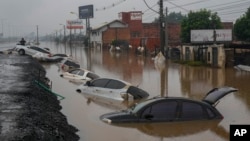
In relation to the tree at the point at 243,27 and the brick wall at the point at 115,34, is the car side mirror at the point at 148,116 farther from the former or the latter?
the brick wall at the point at 115,34

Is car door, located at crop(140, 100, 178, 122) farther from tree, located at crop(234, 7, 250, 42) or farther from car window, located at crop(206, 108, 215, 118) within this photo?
tree, located at crop(234, 7, 250, 42)

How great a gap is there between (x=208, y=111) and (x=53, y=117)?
5.76 metres

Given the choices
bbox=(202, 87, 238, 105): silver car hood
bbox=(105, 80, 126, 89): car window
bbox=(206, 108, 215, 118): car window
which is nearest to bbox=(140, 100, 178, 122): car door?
bbox=(206, 108, 215, 118): car window

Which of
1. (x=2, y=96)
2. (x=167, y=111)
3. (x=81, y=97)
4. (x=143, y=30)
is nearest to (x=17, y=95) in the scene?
(x=2, y=96)

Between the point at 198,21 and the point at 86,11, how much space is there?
236 ft

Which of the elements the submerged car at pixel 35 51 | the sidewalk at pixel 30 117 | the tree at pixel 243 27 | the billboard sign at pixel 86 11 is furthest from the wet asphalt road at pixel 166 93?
the billboard sign at pixel 86 11

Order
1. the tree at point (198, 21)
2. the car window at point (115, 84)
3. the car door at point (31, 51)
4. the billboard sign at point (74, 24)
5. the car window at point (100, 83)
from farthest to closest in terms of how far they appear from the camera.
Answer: the billboard sign at point (74, 24) → the tree at point (198, 21) → the car door at point (31, 51) → the car window at point (100, 83) → the car window at point (115, 84)

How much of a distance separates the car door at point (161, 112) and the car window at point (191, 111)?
A: 335mm

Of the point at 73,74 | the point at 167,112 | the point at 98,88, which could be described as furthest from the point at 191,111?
the point at 73,74

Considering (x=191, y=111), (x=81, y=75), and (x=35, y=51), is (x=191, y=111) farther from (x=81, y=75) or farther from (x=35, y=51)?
(x=35, y=51)

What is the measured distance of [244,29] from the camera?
6700 centimetres

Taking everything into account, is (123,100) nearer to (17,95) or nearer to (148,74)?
(17,95)

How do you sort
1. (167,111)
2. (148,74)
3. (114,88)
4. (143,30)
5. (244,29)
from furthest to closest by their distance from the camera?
(143,30)
(244,29)
(148,74)
(114,88)
(167,111)

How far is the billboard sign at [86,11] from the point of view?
446 feet
